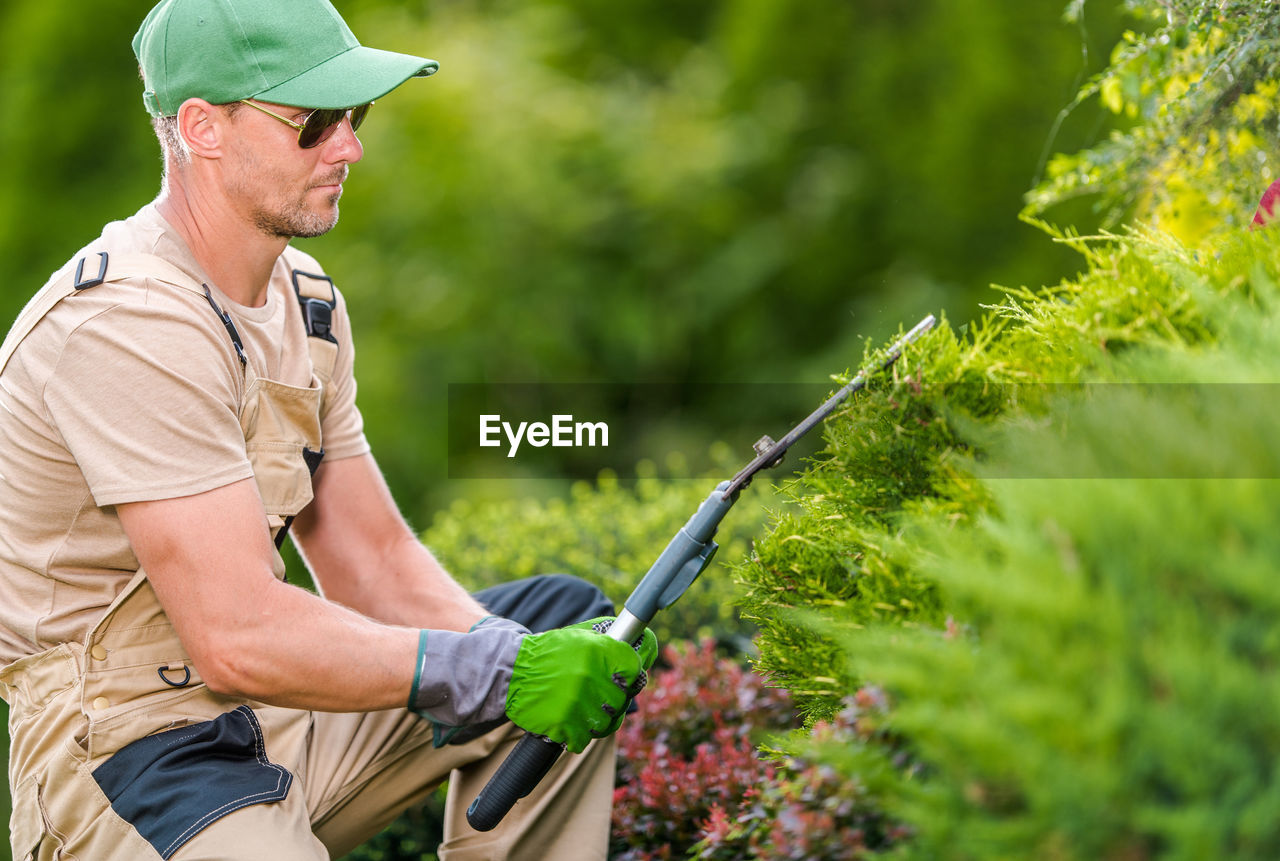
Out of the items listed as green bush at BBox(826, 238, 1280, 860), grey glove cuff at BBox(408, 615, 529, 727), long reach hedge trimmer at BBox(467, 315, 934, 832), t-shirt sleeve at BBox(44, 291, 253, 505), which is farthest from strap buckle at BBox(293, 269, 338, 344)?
green bush at BBox(826, 238, 1280, 860)

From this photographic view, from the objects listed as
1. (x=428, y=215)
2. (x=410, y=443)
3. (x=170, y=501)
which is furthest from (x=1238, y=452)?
(x=428, y=215)

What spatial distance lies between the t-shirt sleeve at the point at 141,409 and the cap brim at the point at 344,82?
57 cm

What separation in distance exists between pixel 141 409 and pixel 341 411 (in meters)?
0.84

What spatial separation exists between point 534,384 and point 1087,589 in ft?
27.0

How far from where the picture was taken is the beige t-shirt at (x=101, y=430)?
2299 mm

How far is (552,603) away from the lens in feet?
10.0

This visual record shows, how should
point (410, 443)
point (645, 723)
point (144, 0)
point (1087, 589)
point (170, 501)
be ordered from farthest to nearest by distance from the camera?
point (144, 0) → point (410, 443) → point (645, 723) → point (170, 501) → point (1087, 589)

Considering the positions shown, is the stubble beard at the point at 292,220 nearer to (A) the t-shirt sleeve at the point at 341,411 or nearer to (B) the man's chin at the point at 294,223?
(B) the man's chin at the point at 294,223

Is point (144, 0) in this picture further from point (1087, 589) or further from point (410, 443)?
point (1087, 589)

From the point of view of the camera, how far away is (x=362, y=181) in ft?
30.8

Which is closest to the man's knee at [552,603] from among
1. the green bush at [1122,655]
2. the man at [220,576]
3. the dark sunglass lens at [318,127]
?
the man at [220,576]

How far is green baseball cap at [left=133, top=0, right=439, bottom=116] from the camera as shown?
2.63 m

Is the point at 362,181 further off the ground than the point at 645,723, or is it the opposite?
the point at 362,181

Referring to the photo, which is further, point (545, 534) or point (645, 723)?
point (545, 534)
